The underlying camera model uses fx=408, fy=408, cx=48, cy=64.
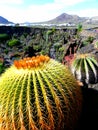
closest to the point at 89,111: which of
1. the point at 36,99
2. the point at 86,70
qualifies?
the point at 86,70

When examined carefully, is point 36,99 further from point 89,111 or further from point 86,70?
point 86,70

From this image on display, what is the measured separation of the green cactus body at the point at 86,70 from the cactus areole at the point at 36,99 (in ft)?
8.71

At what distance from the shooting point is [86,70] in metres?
9.49

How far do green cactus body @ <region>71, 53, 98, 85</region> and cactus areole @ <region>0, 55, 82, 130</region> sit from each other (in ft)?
8.71

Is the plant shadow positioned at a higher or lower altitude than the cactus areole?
lower

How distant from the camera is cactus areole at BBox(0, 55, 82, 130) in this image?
642 cm

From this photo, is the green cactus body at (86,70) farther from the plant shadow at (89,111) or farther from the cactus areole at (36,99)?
the cactus areole at (36,99)

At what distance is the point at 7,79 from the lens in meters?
6.79

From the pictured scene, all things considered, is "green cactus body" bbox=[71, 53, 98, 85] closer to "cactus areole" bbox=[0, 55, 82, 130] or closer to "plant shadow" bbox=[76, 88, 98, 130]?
"plant shadow" bbox=[76, 88, 98, 130]

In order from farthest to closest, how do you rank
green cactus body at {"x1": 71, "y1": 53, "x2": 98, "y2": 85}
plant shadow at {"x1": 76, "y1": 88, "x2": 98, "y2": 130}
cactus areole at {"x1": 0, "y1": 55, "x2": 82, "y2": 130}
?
green cactus body at {"x1": 71, "y1": 53, "x2": 98, "y2": 85}
plant shadow at {"x1": 76, "y1": 88, "x2": 98, "y2": 130}
cactus areole at {"x1": 0, "y1": 55, "x2": 82, "y2": 130}

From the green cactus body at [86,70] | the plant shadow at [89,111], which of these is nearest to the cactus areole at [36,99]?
the plant shadow at [89,111]

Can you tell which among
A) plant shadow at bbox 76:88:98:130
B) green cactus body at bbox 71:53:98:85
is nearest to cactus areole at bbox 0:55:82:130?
plant shadow at bbox 76:88:98:130

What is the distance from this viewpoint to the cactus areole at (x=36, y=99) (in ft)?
21.1

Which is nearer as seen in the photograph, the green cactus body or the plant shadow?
the plant shadow
